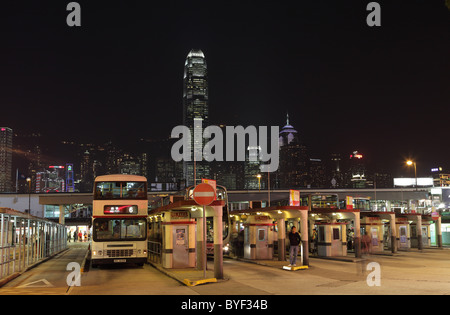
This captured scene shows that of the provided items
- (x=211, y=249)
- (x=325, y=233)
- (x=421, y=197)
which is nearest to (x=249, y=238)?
(x=211, y=249)

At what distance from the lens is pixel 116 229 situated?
20.4m

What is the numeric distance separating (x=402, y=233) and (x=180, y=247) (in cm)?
2208

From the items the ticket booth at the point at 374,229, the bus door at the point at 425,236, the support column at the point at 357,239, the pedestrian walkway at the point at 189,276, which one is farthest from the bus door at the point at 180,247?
the bus door at the point at 425,236

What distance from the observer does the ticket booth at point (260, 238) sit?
83.3 ft

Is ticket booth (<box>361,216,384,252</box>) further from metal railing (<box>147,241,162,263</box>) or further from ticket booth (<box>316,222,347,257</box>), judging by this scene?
metal railing (<box>147,241,162,263</box>)

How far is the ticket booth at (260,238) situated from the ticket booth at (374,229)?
32.4 feet

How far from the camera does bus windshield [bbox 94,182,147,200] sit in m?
20.4

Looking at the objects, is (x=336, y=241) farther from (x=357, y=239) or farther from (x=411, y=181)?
(x=411, y=181)

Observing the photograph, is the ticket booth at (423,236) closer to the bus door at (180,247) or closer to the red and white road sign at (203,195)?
the bus door at (180,247)

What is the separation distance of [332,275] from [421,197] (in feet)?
216
